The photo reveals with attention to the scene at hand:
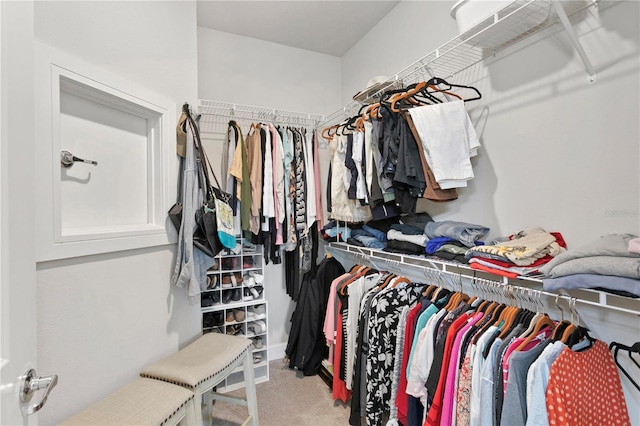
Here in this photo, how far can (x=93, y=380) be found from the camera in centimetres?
129

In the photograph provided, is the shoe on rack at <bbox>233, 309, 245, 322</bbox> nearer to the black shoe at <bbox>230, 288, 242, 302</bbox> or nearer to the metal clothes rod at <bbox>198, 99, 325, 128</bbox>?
the black shoe at <bbox>230, 288, 242, 302</bbox>

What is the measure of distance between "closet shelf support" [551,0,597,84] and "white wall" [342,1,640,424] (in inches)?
0.9

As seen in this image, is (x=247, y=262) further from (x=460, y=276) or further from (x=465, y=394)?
(x=465, y=394)

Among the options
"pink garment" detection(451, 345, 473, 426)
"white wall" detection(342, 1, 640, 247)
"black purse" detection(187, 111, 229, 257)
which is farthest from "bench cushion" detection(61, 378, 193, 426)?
"white wall" detection(342, 1, 640, 247)

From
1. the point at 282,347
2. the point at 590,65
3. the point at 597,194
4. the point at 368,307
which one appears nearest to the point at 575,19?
the point at 590,65

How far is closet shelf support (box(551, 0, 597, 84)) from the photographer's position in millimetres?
1070

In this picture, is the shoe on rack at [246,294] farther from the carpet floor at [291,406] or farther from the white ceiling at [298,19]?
the white ceiling at [298,19]

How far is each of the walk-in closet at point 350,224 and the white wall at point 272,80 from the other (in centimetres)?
22

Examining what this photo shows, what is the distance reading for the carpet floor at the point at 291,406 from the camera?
6.24 feet

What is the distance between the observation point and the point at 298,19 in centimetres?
242

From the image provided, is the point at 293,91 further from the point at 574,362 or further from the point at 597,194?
the point at 574,362

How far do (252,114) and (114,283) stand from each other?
1729 mm

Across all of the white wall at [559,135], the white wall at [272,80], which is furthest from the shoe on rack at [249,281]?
the white wall at [559,135]

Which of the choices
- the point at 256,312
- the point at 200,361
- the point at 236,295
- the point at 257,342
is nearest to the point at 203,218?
the point at 200,361
